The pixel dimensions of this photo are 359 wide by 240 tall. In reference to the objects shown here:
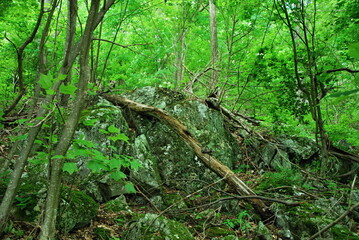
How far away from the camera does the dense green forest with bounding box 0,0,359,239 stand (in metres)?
2.33

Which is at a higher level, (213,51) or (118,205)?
(213,51)

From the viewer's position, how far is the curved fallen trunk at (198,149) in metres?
A: 4.47

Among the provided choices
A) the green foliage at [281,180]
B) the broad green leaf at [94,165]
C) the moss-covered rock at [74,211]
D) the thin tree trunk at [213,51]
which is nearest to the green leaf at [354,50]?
the broad green leaf at [94,165]

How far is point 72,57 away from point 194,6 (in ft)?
21.9

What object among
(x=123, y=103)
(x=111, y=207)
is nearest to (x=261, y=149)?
(x=123, y=103)

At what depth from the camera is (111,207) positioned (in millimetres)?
4203

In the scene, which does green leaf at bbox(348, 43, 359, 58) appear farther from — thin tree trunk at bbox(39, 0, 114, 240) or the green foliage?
the green foliage

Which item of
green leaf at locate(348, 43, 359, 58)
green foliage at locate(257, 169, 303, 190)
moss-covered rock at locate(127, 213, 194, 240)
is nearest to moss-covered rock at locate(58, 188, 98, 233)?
moss-covered rock at locate(127, 213, 194, 240)

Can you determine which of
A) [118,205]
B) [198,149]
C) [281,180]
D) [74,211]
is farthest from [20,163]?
[281,180]

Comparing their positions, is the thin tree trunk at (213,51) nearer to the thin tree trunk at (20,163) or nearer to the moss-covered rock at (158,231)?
the moss-covered rock at (158,231)

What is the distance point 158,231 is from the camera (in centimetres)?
329

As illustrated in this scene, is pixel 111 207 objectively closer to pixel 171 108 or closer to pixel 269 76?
pixel 171 108

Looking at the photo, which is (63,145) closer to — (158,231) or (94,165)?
(94,165)

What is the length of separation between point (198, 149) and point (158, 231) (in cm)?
242
